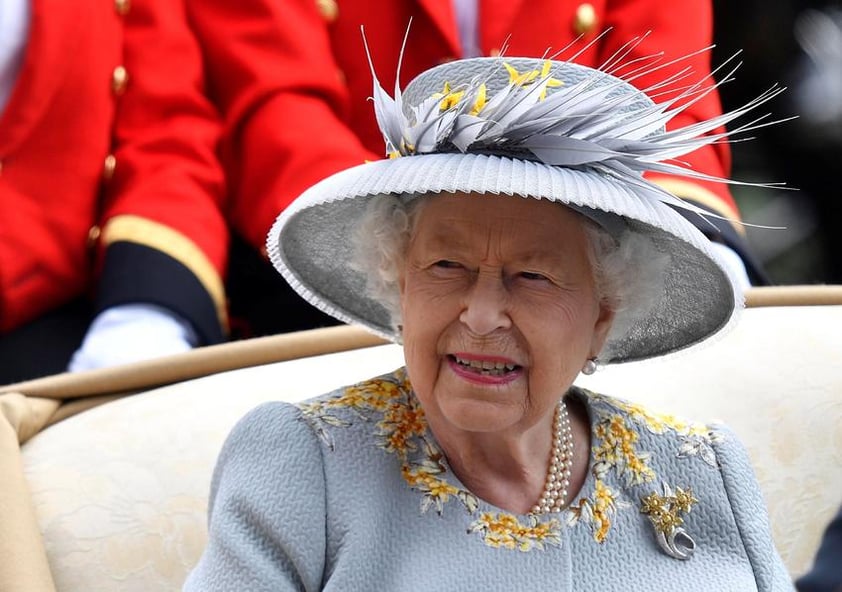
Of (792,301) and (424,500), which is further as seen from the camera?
(792,301)

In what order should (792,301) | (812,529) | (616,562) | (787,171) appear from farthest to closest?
(787,171) < (792,301) < (812,529) < (616,562)

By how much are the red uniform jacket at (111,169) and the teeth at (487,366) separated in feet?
3.08

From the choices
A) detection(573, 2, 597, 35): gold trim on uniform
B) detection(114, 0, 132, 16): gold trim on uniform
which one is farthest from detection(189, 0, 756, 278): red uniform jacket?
detection(114, 0, 132, 16): gold trim on uniform

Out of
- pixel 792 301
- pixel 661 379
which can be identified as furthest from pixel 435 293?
pixel 792 301

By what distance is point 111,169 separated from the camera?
2463 millimetres

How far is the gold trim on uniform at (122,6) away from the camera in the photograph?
8.13ft

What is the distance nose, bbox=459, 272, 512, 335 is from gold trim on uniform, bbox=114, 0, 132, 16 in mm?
1341

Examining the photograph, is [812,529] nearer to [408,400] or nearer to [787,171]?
[408,400]

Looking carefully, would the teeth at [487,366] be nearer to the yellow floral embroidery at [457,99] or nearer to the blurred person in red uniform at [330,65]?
the yellow floral embroidery at [457,99]

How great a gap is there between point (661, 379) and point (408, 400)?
27.2 inches

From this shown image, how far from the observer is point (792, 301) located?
233 centimetres

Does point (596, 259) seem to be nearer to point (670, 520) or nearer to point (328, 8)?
point (670, 520)

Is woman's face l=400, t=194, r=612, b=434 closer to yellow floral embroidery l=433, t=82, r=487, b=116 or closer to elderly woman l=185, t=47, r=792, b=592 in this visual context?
elderly woman l=185, t=47, r=792, b=592

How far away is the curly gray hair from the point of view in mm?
1518
